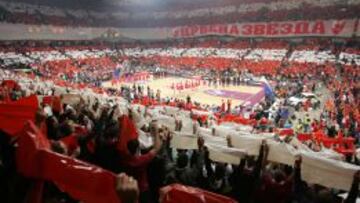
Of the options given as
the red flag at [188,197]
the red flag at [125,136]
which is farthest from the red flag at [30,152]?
the red flag at [125,136]

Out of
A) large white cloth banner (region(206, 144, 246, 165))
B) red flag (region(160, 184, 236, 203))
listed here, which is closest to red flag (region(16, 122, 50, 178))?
red flag (region(160, 184, 236, 203))

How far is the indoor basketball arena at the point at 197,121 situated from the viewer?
3.57 meters

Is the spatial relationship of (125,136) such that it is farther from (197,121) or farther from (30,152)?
(197,121)

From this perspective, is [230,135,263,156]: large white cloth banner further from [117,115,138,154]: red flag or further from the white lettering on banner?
the white lettering on banner

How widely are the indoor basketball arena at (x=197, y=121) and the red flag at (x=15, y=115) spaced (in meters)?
0.02

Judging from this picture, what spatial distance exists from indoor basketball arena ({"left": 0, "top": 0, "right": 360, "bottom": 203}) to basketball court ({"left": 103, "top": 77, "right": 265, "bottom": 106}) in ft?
0.53

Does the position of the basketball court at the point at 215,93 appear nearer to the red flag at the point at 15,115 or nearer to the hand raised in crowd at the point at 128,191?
the red flag at the point at 15,115

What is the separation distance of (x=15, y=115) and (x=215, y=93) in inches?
1034

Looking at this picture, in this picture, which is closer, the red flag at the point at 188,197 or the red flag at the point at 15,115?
the red flag at the point at 188,197

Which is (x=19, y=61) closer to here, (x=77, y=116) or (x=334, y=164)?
(x=77, y=116)

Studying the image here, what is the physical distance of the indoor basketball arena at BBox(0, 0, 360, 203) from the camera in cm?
357

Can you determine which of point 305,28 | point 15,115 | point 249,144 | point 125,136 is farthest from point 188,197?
point 305,28

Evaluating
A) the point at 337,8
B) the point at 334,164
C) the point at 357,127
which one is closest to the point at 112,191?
the point at 334,164

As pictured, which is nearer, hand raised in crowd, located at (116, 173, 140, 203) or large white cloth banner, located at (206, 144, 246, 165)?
hand raised in crowd, located at (116, 173, 140, 203)
